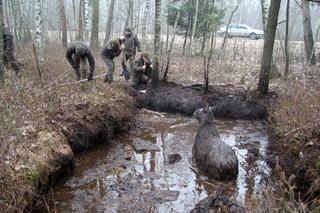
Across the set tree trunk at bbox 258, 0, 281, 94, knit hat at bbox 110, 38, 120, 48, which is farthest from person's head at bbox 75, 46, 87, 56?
tree trunk at bbox 258, 0, 281, 94

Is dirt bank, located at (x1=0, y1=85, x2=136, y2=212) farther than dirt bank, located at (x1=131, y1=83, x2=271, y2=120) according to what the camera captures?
No

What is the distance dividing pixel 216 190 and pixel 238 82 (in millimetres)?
7466

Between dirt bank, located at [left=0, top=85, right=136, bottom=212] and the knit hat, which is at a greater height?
the knit hat

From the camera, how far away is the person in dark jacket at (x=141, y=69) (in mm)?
12205

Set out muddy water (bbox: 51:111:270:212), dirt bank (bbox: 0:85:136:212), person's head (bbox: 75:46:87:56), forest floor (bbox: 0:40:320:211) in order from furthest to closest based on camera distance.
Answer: person's head (bbox: 75:46:87:56), muddy water (bbox: 51:111:270:212), forest floor (bbox: 0:40:320:211), dirt bank (bbox: 0:85:136:212)

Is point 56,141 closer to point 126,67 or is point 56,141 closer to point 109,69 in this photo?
point 109,69

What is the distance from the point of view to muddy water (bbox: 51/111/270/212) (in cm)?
586

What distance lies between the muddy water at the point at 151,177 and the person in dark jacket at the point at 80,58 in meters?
2.49

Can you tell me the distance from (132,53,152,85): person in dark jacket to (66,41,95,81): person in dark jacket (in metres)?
2.01

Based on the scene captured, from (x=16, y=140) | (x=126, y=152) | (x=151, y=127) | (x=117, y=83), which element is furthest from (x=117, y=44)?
(x=16, y=140)

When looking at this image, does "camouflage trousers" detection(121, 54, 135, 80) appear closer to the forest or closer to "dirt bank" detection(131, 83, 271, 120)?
the forest


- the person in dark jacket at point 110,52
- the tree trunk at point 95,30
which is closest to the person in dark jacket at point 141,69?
the person in dark jacket at point 110,52

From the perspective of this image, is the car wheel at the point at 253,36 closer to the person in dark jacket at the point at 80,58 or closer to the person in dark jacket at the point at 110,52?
the person in dark jacket at the point at 110,52

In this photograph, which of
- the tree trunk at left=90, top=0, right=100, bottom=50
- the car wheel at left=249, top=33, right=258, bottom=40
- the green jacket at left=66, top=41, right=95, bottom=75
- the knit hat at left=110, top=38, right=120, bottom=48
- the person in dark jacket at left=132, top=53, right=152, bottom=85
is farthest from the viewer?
the car wheel at left=249, top=33, right=258, bottom=40
